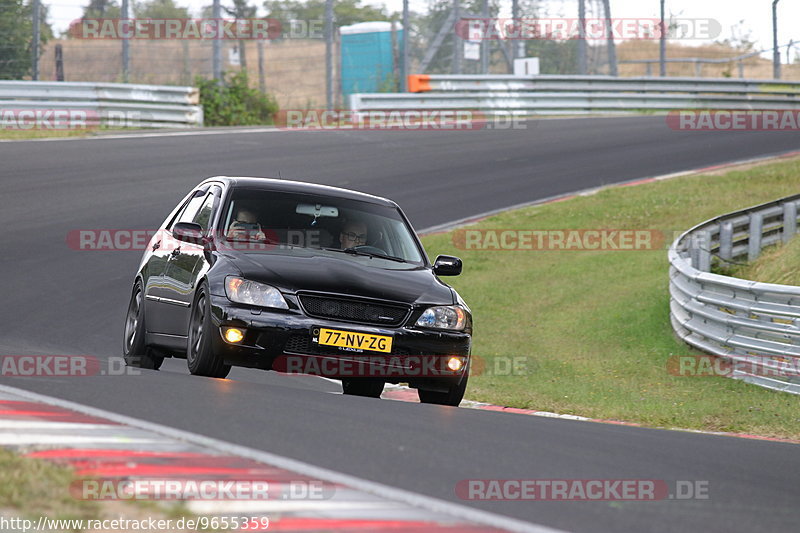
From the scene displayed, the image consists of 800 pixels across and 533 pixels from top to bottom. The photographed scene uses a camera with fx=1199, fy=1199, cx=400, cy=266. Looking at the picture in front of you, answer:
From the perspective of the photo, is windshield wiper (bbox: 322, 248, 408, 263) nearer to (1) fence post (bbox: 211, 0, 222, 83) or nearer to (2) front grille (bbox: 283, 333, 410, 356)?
(2) front grille (bbox: 283, 333, 410, 356)

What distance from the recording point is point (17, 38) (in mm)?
24047

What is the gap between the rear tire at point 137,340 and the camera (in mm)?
9577

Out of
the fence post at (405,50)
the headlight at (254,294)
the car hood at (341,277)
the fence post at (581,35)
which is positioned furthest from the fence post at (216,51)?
the headlight at (254,294)

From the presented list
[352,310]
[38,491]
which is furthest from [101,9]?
[38,491]

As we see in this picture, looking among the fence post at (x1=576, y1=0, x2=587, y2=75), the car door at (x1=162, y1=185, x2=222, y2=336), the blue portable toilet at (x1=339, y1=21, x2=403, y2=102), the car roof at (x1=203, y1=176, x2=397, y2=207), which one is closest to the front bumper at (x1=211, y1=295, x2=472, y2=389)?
the car door at (x1=162, y1=185, x2=222, y2=336)

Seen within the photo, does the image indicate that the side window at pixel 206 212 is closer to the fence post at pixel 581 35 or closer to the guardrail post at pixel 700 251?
the guardrail post at pixel 700 251

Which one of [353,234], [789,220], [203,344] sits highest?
[353,234]

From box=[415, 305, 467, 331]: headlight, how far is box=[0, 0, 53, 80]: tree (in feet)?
58.7

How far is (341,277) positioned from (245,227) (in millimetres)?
1156

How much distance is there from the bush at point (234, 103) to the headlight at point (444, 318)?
19186 mm

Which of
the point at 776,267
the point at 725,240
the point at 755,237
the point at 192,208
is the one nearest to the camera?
the point at 192,208

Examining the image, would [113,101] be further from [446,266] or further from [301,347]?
[301,347]

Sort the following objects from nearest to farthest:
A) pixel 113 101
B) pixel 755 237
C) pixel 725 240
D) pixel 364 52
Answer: pixel 725 240
pixel 755 237
pixel 113 101
pixel 364 52

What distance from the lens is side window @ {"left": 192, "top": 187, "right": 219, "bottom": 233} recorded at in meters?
9.18
